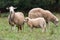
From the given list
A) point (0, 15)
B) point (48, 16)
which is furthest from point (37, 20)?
point (0, 15)

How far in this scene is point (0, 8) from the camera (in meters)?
30.0

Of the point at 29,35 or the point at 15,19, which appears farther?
the point at 15,19

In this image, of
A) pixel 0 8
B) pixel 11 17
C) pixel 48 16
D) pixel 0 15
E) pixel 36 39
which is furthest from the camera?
pixel 0 8

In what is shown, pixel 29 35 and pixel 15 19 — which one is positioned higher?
pixel 15 19

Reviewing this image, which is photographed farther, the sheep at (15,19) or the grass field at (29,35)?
the sheep at (15,19)

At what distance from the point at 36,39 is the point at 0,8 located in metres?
17.8

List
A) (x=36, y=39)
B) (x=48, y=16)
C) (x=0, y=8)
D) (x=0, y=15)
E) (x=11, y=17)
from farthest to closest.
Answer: (x=0, y=8) → (x=0, y=15) → (x=48, y=16) → (x=11, y=17) → (x=36, y=39)

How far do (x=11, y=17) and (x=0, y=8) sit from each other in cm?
1407

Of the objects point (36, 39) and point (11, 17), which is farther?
point (11, 17)

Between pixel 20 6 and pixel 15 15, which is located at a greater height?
pixel 15 15

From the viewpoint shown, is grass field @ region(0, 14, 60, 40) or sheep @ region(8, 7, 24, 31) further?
sheep @ region(8, 7, 24, 31)

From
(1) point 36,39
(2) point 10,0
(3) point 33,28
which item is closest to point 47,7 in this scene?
(2) point 10,0

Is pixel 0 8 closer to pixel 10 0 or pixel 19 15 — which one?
pixel 10 0

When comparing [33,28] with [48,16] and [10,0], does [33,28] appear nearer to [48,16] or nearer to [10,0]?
[48,16]
